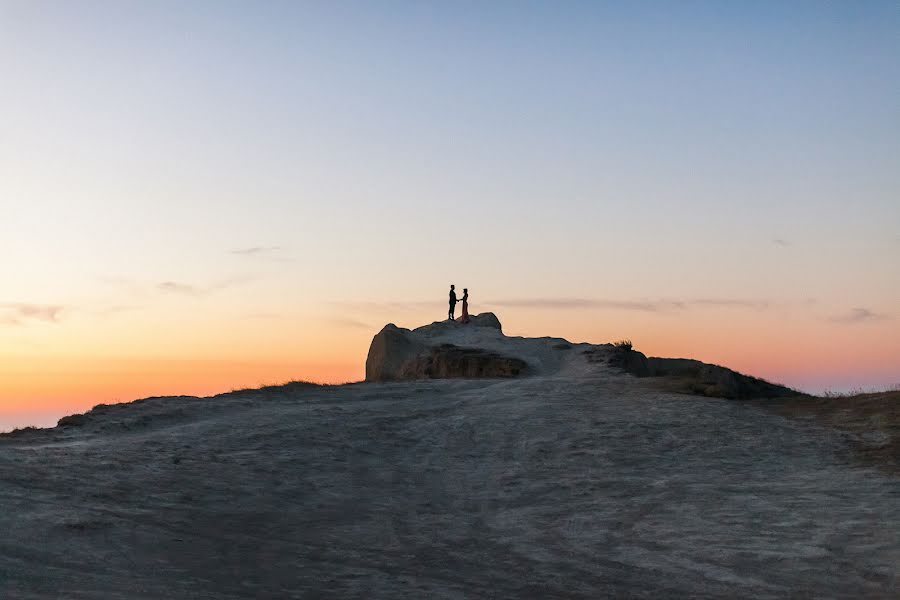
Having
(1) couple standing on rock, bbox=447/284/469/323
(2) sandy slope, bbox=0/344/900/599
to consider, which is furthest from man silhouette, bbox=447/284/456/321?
(2) sandy slope, bbox=0/344/900/599

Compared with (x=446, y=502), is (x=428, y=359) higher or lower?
higher

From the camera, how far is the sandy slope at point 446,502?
1120cm

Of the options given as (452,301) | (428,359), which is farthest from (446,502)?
(452,301)

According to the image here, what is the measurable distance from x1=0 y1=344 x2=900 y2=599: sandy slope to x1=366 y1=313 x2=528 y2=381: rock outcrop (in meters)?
8.88

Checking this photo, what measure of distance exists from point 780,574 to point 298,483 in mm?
8613

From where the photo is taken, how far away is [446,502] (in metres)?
16.1

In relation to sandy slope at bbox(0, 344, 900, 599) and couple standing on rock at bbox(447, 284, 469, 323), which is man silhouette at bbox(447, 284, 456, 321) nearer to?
couple standing on rock at bbox(447, 284, 469, 323)

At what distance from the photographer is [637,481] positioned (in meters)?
17.0

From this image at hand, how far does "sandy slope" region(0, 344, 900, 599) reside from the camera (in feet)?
36.7

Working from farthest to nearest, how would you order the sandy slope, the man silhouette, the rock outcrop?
the man silhouette < the rock outcrop < the sandy slope

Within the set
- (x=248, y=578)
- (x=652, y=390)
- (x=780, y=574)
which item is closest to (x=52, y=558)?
(x=248, y=578)

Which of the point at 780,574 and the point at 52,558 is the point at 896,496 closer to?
the point at 780,574

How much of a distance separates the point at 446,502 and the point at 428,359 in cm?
1873

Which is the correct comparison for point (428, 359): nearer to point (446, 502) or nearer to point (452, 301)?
point (452, 301)
